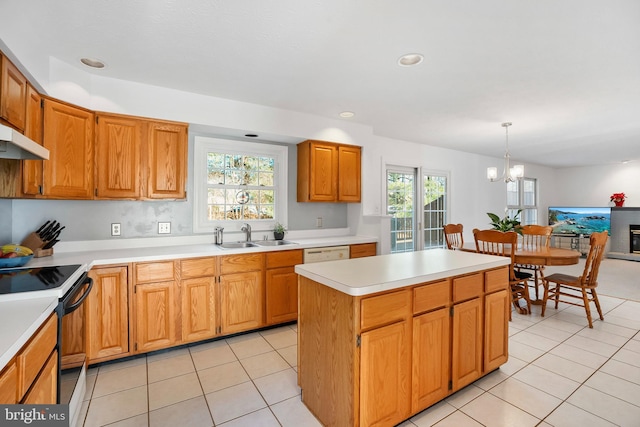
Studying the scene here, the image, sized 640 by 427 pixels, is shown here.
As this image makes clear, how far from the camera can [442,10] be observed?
1761mm

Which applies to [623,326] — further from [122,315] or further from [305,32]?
[122,315]

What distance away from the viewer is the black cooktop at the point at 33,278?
1.53 metres

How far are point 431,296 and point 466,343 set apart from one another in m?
0.54

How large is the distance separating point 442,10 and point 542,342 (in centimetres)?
303

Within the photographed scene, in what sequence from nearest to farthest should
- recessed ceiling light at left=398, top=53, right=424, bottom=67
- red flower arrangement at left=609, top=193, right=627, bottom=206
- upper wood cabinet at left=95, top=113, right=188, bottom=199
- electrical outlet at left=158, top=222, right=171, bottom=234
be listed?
recessed ceiling light at left=398, top=53, right=424, bottom=67 < upper wood cabinet at left=95, top=113, right=188, bottom=199 < electrical outlet at left=158, top=222, right=171, bottom=234 < red flower arrangement at left=609, top=193, right=627, bottom=206

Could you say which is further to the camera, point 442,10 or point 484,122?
point 484,122

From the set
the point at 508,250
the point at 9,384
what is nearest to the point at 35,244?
the point at 9,384

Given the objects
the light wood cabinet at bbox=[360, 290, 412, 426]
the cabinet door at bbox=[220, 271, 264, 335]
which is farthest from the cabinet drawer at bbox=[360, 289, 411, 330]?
the cabinet door at bbox=[220, 271, 264, 335]

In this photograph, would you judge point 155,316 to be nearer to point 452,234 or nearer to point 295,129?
point 295,129

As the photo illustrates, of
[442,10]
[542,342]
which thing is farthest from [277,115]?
[542,342]

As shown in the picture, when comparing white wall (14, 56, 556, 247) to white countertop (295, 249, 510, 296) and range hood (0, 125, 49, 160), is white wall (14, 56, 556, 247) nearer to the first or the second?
range hood (0, 125, 49, 160)

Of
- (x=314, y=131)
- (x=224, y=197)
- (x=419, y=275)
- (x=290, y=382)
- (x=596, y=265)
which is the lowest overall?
(x=290, y=382)

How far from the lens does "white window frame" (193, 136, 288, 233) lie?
3340mm

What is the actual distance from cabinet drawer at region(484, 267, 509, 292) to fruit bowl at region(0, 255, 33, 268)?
3226 millimetres
